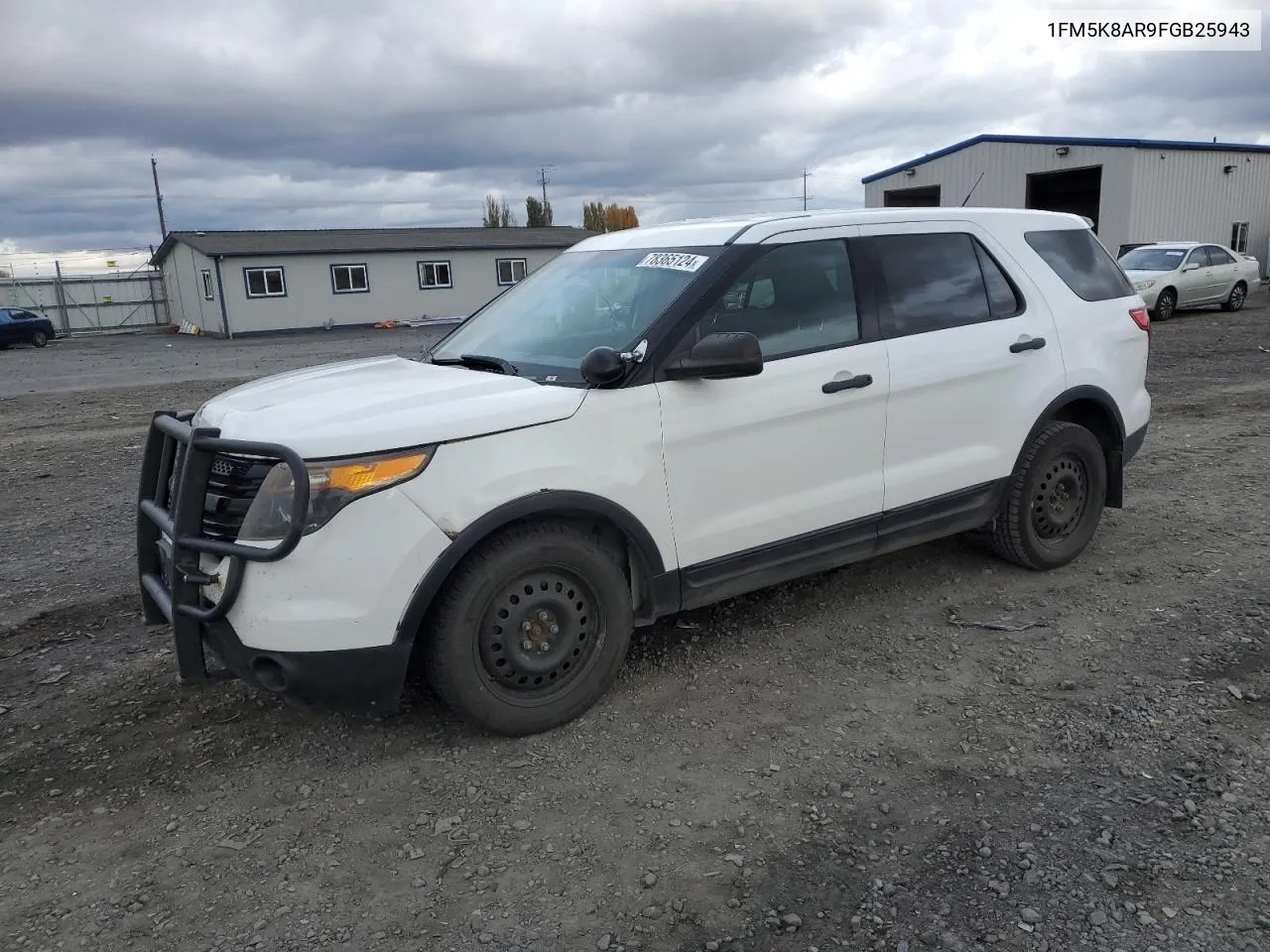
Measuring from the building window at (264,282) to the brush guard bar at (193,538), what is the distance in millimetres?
34740

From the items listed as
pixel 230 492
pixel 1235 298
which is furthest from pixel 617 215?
pixel 230 492

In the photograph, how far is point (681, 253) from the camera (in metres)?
4.23

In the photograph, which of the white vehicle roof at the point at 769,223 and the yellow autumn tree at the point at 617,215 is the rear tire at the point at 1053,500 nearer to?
the white vehicle roof at the point at 769,223

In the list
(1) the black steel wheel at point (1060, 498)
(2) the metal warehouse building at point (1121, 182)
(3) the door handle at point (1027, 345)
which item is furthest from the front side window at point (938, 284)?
(2) the metal warehouse building at point (1121, 182)

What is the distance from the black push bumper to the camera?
323 centimetres

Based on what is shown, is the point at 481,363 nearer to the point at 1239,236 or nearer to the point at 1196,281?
the point at 1196,281

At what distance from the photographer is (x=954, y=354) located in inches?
182

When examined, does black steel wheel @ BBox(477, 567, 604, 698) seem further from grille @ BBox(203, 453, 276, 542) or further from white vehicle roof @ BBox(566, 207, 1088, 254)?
white vehicle roof @ BBox(566, 207, 1088, 254)

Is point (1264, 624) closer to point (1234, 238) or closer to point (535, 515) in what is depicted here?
point (535, 515)

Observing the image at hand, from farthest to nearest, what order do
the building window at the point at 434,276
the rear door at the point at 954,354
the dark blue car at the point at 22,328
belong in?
the building window at the point at 434,276
the dark blue car at the point at 22,328
the rear door at the point at 954,354

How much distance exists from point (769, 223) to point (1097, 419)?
7.88ft

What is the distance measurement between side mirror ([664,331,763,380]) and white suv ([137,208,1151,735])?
0.05ft

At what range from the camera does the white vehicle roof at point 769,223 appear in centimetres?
423

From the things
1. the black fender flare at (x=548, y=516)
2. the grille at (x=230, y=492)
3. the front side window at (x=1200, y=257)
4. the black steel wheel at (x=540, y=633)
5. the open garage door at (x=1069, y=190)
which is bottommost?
the black steel wheel at (x=540, y=633)
